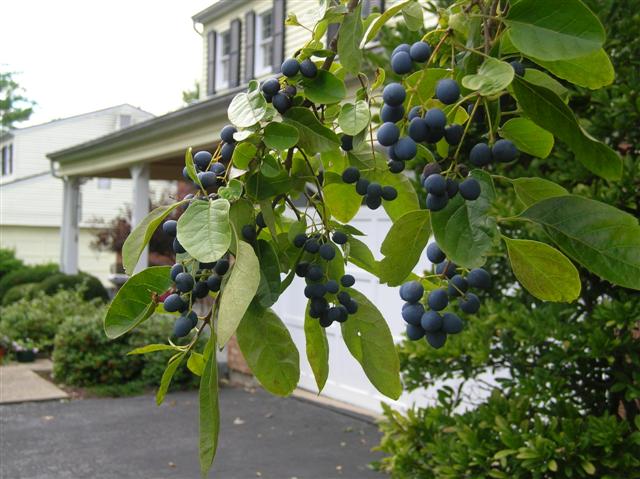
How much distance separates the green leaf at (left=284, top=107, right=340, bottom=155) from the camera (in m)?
1.09

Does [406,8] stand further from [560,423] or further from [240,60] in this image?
[240,60]

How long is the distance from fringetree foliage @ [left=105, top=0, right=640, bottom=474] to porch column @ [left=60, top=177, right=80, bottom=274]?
17.6 metres

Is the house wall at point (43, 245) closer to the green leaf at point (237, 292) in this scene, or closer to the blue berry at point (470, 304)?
the blue berry at point (470, 304)

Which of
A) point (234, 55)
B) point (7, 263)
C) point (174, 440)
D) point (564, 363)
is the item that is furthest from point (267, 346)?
point (7, 263)

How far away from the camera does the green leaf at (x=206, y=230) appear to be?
89cm

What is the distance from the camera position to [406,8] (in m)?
1.14

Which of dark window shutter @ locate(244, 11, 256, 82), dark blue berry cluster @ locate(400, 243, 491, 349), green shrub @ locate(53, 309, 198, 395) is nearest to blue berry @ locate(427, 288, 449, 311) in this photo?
dark blue berry cluster @ locate(400, 243, 491, 349)

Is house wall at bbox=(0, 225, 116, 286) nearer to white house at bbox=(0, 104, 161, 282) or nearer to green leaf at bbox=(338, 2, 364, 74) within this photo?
white house at bbox=(0, 104, 161, 282)

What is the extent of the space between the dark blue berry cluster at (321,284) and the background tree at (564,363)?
89.8 inches

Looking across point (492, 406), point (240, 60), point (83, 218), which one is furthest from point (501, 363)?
point (83, 218)

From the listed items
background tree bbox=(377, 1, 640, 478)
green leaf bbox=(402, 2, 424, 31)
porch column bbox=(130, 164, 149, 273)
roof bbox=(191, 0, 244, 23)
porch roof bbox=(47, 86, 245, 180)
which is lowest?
background tree bbox=(377, 1, 640, 478)

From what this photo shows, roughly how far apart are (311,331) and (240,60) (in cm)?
1436

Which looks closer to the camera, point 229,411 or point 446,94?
point 446,94

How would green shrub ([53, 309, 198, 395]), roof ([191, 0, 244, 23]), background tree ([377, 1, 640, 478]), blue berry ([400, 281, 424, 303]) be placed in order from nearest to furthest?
blue berry ([400, 281, 424, 303]), background tree ([377, 1, 640, 478]), green shrub ([53, 309, 198, 395]), roof ([191, 0, 244, 23])
